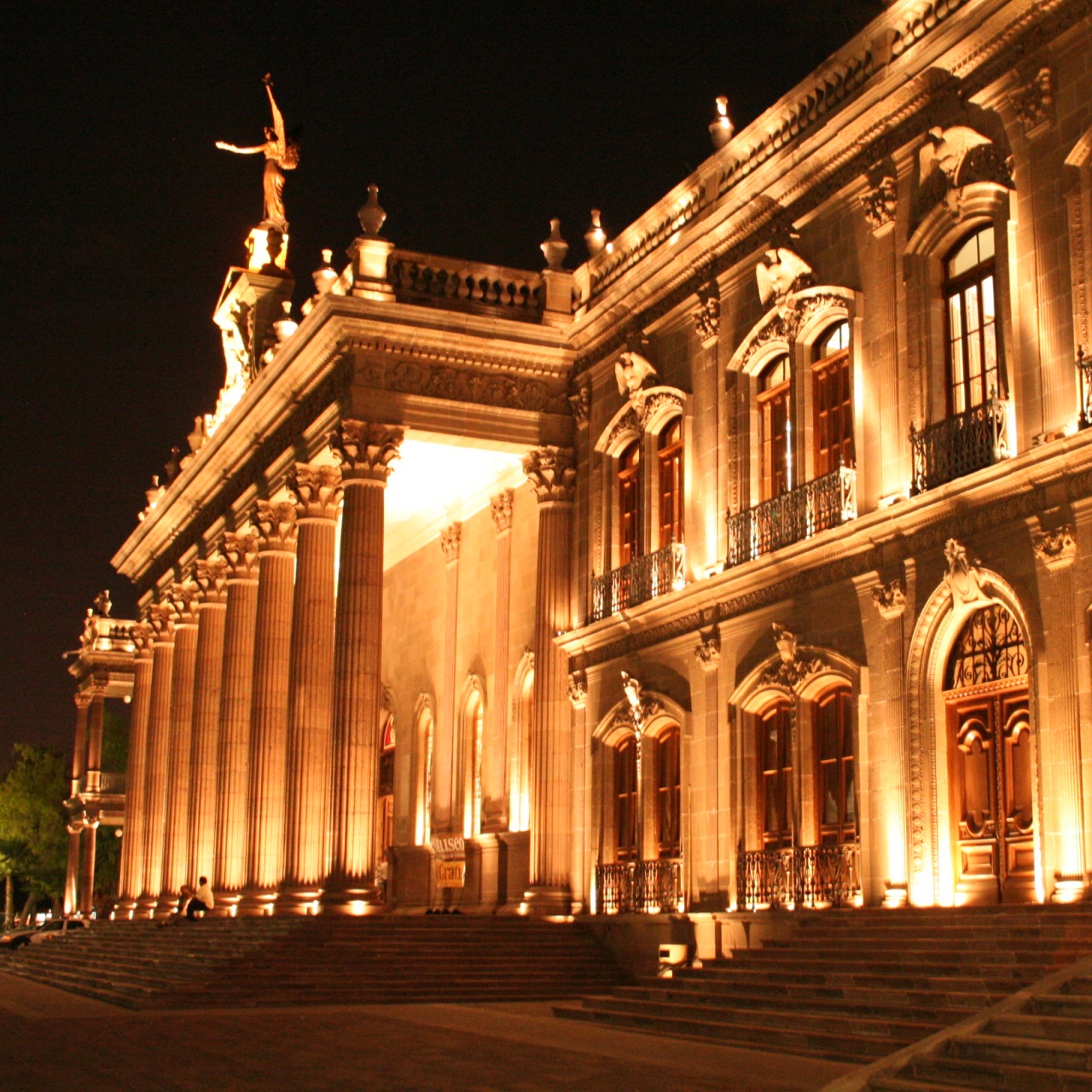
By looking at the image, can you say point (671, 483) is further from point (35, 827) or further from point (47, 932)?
point (35, 827)

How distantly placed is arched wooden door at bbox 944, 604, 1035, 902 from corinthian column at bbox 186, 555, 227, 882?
70.3 ft

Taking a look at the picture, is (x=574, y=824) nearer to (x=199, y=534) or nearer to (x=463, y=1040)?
(x=463, y=1040)

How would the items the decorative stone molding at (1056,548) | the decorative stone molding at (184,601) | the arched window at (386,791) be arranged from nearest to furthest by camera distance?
the decorative stone molding at (1056,548)
the arched window at (386,791)
the decorative stone molding at (184,601)

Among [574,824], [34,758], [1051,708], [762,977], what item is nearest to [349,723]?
[574,824]

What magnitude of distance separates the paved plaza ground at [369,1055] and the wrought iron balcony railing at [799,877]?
3.25m

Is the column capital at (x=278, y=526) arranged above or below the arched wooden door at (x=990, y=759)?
above

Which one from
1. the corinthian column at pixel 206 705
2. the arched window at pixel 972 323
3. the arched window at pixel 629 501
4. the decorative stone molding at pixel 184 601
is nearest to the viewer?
the arched window at pixel 972 323

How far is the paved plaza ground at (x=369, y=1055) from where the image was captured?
13.1 m

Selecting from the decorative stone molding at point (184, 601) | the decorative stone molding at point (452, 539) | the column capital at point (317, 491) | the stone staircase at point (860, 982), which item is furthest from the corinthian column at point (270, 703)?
the stone staircase at point (860, 982)

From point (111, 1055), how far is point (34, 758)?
211ft

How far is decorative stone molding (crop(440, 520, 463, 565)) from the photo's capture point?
34.6 metres

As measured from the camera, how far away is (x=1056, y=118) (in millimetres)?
17844

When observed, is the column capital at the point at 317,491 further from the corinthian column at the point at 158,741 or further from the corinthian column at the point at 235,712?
the corinthian column at the point at 158,741

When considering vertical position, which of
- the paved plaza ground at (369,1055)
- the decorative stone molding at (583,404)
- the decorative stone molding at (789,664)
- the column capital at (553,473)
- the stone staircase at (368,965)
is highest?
the decorative stone molding at (583,404)
